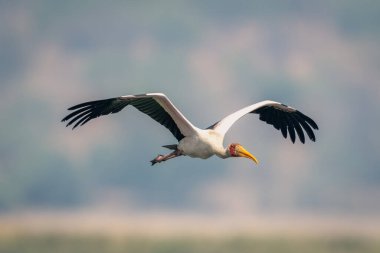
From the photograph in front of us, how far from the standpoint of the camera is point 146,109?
21891 mm

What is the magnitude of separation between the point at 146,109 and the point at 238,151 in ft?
9.59

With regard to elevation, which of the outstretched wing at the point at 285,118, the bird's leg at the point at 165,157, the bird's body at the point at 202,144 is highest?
the outstretched wing at the point at 285,118

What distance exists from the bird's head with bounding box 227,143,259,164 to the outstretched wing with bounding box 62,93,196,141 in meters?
1.30

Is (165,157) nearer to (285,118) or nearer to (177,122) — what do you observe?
(177,122)

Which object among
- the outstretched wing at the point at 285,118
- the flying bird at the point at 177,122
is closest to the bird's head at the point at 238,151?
the flying bird at the point at 177,122

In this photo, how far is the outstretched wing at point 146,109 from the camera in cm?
2111

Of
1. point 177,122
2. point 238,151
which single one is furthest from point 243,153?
point 177,122

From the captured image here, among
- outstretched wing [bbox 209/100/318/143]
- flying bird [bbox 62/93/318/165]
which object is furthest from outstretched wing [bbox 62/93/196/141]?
outstretched wing [bbox 209/100/318/143]

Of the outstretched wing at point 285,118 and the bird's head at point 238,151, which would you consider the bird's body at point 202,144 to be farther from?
the outstretched wing at point 285,118

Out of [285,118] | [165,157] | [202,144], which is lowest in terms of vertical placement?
[165,157]

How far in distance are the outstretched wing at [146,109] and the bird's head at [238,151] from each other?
1.30 m

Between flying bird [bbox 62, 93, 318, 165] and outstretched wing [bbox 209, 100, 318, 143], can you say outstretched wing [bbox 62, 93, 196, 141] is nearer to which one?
flying bird [bbox 62, 93, 318, 165]

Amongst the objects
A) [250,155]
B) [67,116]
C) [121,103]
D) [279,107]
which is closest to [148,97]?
[121,103]

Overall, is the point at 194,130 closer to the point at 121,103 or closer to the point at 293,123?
the point at 121,103
